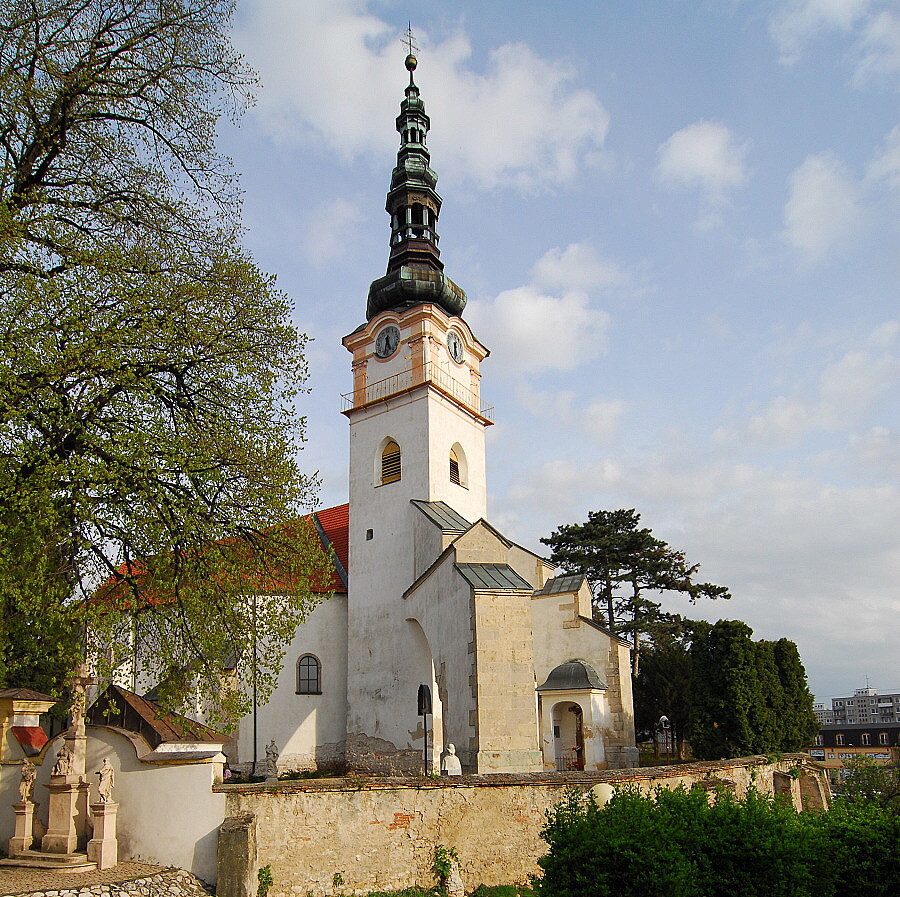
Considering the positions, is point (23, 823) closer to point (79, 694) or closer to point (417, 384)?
point (79, 694)

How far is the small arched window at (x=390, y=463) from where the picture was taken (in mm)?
25312

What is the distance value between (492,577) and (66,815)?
9.86 meters

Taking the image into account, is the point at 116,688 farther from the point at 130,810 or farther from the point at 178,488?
the point at 178,488

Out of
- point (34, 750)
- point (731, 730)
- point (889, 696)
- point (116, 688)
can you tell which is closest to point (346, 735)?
point (731, 730)

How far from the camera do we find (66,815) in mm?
10297

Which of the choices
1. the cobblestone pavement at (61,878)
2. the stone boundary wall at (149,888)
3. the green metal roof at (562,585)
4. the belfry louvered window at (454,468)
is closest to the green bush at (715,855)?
the stone boundary wall at (149,888)

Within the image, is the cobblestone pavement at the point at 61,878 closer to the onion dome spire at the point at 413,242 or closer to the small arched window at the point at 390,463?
the small arched window at the point at 390,463

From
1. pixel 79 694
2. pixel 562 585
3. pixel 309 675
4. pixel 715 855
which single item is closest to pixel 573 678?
pixel 562 585

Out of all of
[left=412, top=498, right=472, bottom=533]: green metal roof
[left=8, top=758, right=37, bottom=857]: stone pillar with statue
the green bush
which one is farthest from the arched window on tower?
the green bush

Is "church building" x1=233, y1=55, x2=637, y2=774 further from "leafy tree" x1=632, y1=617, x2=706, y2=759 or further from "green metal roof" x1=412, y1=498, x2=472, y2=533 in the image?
"leafy tree" x1=632, y1=617, x2=706, y2=759

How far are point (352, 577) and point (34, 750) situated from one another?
1279 cm

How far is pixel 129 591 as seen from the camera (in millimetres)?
10492

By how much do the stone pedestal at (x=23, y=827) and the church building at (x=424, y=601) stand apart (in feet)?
27.3

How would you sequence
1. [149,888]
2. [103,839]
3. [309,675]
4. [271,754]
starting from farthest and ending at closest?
[309,675] < [271,754] < [103,839] < [149,888]
